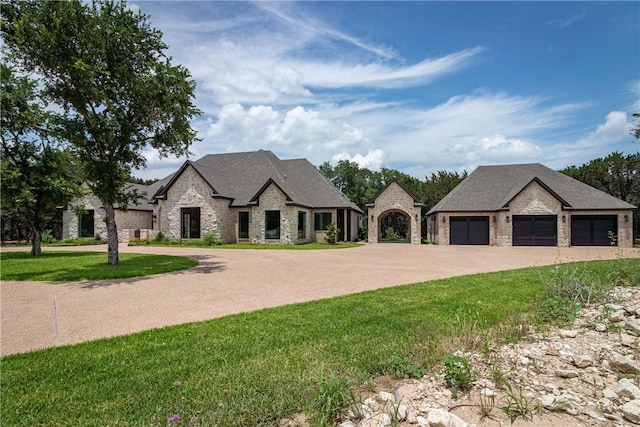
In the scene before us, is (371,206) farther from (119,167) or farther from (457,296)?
(457,296)

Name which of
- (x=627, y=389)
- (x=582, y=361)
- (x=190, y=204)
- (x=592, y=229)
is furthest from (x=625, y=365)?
(x=592, y=229)

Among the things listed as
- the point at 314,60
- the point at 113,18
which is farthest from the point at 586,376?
the point at 113,18

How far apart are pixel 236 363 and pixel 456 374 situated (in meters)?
2.42

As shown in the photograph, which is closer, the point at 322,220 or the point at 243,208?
the point at 243,208

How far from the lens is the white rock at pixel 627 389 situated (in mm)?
3133

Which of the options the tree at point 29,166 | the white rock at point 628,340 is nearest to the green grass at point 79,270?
the tree at point 29,166

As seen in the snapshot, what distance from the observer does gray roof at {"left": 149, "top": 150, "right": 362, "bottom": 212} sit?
27203mm

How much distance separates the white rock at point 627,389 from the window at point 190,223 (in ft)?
87.2

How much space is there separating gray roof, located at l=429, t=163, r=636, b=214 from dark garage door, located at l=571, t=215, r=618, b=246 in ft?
3.27

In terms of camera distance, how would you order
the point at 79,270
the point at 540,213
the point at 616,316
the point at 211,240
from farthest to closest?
the point at 540,213
the point at 211,240
the point at 79,270
the point at 616,316

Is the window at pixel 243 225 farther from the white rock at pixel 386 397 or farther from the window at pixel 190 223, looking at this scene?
the white rock at pixel 386 397

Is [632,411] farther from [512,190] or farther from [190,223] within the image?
[512,190]

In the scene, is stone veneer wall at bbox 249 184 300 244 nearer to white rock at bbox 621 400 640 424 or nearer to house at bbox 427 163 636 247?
house at bbox 427 163 636 247

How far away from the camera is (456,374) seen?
3.48 m
